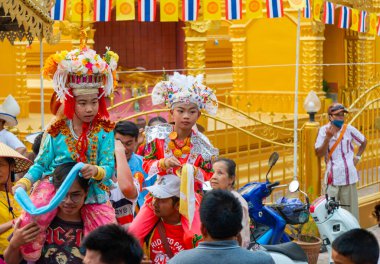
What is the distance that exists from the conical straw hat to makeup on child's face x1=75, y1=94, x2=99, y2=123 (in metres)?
0.51

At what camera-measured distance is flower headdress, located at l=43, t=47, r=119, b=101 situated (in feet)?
18.3

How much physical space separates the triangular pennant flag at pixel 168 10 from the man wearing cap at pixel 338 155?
11.4 ft

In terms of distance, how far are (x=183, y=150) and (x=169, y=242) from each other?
2.13 ft

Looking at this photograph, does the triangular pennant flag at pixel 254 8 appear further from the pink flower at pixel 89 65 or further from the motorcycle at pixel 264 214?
the pink flower at pixel 89 65

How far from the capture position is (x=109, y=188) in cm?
568

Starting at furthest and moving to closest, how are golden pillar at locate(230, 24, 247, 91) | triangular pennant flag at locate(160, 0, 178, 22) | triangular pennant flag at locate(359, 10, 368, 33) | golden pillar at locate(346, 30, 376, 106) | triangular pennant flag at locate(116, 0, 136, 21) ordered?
golden pillar at locate(346, 30, 376, 106) < golden pillar at locate(230, 24, 247, 91) < triangular pennant flag at locate(359, 10, 368, 33) < triangular pennant flag at locate(160, 0, 178, 22) < triangular pennant flag at locate(116, 0, 136, 21)

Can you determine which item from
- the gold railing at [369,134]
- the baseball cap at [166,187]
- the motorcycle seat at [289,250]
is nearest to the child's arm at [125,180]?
the baseball cap at [166,187]

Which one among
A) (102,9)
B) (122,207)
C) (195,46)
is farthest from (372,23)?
(122,207)

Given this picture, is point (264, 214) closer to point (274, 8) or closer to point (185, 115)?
point (185, 115)

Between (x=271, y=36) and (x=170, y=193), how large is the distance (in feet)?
43.9

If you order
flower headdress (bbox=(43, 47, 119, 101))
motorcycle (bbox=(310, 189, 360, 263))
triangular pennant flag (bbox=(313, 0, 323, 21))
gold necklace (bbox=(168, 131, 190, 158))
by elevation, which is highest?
triangular pennant flag (bbox=(313, 0, 323, 21))

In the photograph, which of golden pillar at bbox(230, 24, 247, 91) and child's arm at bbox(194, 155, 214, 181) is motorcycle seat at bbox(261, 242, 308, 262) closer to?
child's arm at bbox(194, 155, 214, 181)

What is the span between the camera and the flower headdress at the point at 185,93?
21.5 ft

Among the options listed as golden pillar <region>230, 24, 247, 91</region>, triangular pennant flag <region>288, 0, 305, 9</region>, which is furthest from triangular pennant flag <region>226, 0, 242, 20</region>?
golden pillar <region>230, 24, 247, 91</region>
